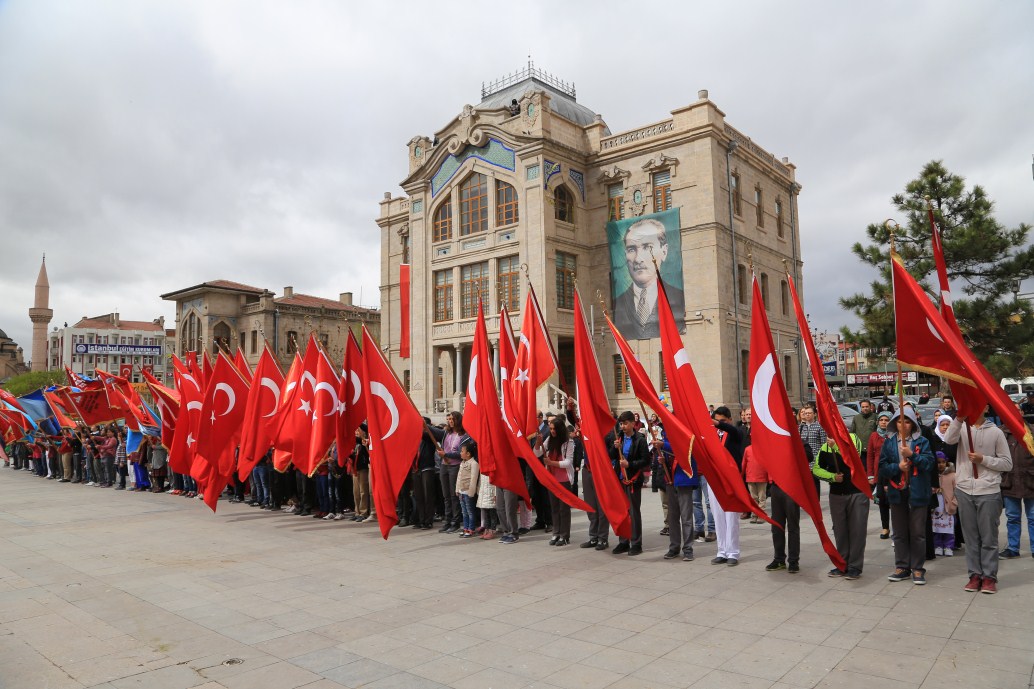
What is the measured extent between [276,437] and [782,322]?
2787 cm

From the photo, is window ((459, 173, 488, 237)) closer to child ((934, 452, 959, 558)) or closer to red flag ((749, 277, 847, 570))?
red flag ((749, 277, 847, 570))

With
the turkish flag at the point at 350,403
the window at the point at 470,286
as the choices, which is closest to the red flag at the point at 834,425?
the turkish flag at the point at 350,403

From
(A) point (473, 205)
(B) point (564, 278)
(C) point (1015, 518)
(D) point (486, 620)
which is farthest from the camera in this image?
(A) point (473, 205)

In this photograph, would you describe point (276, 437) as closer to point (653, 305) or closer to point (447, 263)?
point (653, 305)

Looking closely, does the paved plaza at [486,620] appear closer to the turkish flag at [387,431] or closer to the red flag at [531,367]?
the turkish flag at [387,431]

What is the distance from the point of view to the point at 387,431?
10.5 metres

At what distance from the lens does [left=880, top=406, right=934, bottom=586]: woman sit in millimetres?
7293

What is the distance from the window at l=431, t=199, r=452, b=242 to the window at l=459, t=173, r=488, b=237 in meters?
0.82

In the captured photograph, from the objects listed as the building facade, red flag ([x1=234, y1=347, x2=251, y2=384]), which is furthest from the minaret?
red flag ([x1=234, y1=347, x2=251, y2=384])

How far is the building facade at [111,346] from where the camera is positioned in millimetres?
87688

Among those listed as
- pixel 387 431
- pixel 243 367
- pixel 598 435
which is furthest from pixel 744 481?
pixel 243 367

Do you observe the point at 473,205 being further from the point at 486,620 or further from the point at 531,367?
the point at 486,620

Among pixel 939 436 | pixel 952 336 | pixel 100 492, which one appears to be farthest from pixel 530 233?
Result: pixel 952 336

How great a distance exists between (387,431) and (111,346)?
300 feet
